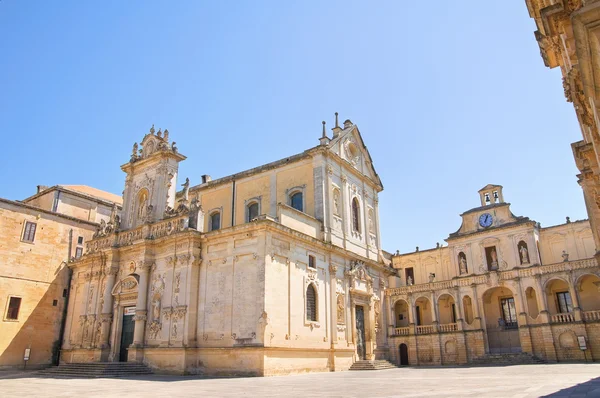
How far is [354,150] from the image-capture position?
31.9m

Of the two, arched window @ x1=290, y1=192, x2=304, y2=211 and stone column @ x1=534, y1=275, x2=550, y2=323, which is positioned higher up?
arched window @ x1=290, y1=192, x2=304, y2=211

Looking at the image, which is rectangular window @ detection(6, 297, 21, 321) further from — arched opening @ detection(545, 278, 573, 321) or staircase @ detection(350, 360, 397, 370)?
arched opening @ detection(545, 278, 573, 321)

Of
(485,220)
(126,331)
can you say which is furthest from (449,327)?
(126,331)

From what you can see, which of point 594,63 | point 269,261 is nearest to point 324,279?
point 269,261

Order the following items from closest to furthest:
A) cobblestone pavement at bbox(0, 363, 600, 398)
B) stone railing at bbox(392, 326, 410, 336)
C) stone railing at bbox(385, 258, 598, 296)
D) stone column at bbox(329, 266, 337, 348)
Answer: cobblestone pavement at bbox(0, 363, 600, 398), stone column at bbox(329, 266, 337, 348), stone railing at bbox(385, 258, 598, 296), stone railing at bbox(392, 326, 410, 336)

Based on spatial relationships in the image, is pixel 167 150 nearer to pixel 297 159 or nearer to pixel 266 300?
pixel 297 159

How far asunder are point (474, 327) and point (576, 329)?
645 cm

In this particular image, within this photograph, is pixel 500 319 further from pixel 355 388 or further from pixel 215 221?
pixel 355 388

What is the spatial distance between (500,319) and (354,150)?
668 inches

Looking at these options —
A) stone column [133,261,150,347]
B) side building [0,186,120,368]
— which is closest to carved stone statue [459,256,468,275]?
stone column [133,261,150,347]

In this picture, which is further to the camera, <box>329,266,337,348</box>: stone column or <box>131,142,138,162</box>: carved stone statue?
<box>131,142,138,162</box>: carved stone statue

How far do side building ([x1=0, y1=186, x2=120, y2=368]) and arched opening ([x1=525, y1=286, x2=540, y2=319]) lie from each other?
104ft

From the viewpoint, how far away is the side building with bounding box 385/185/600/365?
96.7 feet

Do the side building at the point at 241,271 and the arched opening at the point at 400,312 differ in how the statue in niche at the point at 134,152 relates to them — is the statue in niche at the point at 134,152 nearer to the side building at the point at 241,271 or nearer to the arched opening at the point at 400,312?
the side building at the point at 241,271
